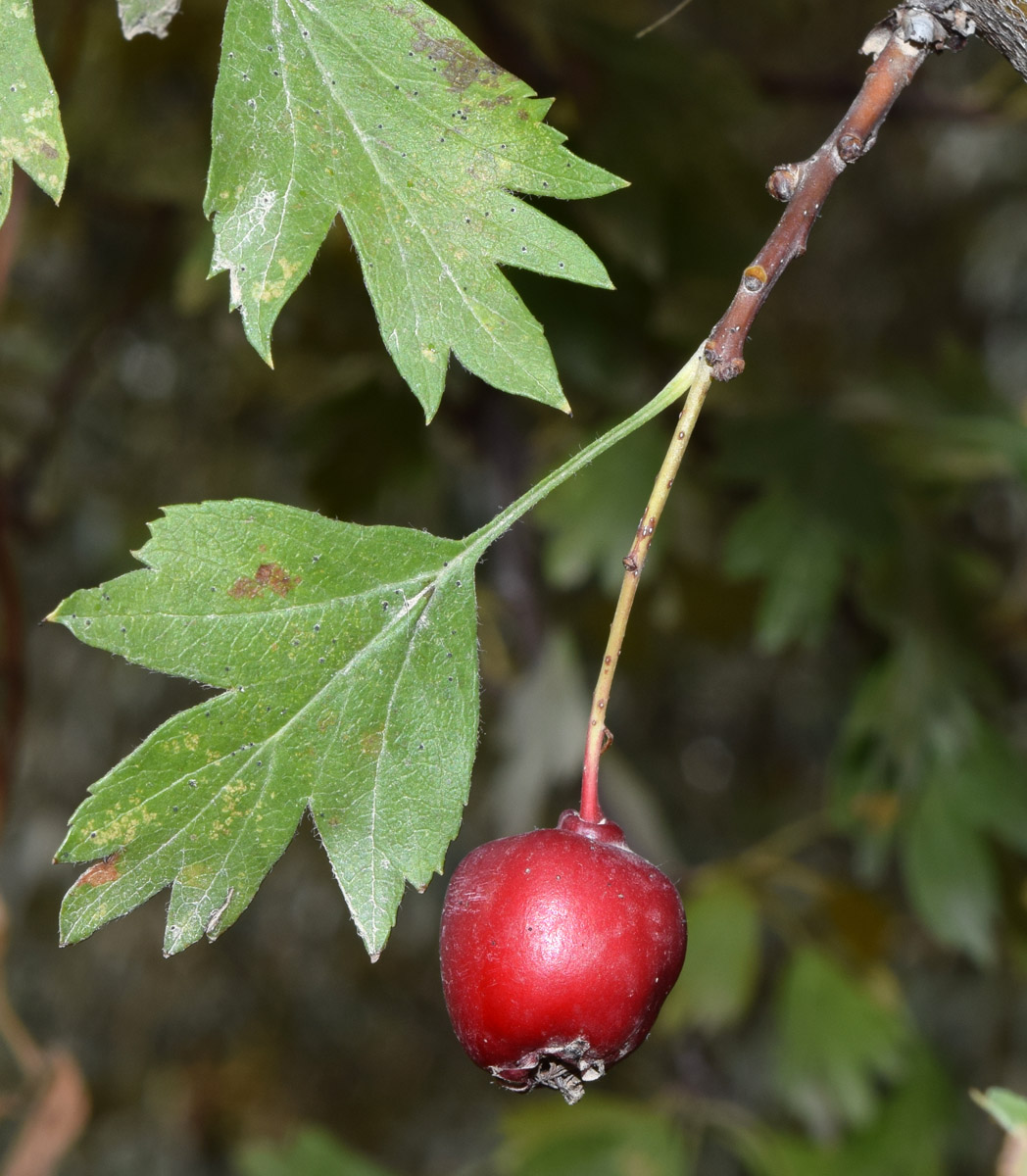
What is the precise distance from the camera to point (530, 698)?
1364 millimetres

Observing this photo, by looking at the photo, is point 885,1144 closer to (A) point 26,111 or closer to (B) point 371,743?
(B) point 371,743

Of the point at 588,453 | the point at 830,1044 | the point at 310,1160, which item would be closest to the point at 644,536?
the point at 588,453

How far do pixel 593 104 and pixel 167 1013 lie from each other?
6.24 ft

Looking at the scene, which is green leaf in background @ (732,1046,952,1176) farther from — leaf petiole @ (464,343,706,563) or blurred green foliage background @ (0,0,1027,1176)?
leaf petiole @ (464,343,706,563)

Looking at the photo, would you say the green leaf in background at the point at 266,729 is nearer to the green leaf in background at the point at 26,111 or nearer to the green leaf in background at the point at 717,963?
the green leaf in background at the point at 26,111

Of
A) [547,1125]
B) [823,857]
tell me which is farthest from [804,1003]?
[823,857]

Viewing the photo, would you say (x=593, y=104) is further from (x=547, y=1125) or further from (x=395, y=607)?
(x=547, y=1125)

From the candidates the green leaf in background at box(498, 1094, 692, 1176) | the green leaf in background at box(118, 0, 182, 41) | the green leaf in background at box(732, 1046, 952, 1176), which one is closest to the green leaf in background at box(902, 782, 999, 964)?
the green leaf in background at box(732, 1046, 952, 1176)

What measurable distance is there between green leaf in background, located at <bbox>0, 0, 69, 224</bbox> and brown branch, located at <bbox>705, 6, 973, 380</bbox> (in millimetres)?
241

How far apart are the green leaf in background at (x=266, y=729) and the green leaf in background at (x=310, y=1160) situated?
3.73 feet

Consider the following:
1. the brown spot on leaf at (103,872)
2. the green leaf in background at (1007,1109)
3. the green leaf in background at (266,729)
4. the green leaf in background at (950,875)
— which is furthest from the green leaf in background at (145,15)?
the green leaf in background at (950,875)

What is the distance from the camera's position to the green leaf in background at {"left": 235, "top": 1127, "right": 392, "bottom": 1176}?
1.45 metres

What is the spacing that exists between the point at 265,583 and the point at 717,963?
104cm

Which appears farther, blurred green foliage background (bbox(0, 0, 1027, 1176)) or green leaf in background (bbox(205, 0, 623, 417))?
blurred green foliage background (bbox(0, 0, 1027, 1176))
